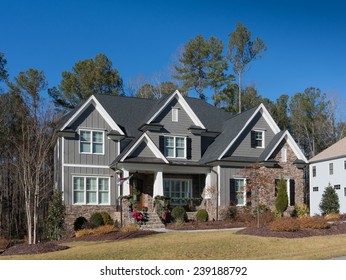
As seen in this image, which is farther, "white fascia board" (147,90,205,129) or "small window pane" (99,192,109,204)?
"white fascia board" (147,90,205,129)

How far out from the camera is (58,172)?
29531 mm

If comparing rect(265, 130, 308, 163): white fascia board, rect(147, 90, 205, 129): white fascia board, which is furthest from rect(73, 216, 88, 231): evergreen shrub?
rect(265, 130, 308, 163): white fascia board

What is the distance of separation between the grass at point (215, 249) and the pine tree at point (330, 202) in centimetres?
2146

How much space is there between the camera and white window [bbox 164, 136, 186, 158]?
3072cm

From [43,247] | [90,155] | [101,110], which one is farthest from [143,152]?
[43,247]

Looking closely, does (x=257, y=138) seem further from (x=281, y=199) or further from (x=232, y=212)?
Answer: (x=232, y=212)

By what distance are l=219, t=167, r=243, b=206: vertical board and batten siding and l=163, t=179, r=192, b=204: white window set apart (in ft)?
8.22

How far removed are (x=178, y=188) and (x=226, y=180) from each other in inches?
129

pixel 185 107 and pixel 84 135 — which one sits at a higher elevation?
pixel 185 107

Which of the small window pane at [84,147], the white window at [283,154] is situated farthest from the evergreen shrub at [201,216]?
the small window pane at [84,147]

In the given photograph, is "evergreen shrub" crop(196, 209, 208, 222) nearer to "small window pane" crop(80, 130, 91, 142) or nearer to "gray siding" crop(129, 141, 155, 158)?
"gray siding" crop(129, 141, 155, 158)

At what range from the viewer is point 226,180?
29922 millimetres

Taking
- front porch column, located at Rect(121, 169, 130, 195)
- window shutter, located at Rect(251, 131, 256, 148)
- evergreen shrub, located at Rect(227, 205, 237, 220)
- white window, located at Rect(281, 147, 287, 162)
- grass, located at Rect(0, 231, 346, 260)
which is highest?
window shutter, located at Rect(251, 131, 256, 148)
